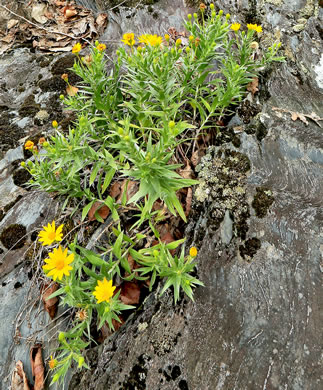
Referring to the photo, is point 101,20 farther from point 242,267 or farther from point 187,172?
point 242,267

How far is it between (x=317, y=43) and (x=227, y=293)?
3.15 meters

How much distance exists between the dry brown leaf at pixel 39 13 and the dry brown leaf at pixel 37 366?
14.4 feet

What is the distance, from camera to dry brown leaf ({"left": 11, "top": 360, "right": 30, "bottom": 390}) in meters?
2.23

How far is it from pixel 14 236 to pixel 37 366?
3.78ft

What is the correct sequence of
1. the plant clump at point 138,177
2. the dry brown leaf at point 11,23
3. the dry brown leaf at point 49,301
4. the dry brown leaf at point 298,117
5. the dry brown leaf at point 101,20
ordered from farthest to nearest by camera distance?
the dry brown leaf at point 11,23, the dry brown leaf at point 101,20, the dry brown leaf at point 298,117, the dry brown leaf at point 49,301, the plant clump at point 138,177

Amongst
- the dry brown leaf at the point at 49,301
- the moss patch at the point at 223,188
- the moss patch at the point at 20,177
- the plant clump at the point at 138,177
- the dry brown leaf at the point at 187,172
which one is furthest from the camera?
the moss patch at the point at 20,177

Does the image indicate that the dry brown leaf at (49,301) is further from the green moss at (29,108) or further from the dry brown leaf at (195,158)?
the green moss at (29,108)

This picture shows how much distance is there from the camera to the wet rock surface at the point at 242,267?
1869 millimetres

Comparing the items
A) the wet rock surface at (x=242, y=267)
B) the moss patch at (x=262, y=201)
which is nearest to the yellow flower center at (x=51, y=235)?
the wet rock surface at (x=242, y=267)

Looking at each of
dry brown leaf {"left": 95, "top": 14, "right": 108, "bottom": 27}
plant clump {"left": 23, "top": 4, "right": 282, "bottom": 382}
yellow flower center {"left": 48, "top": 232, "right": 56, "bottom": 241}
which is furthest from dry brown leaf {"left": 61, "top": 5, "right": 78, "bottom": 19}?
yellow flower center {"left": 48, "top": 232, "right": 56, "bottom": 241}

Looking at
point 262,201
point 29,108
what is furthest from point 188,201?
point 29,108

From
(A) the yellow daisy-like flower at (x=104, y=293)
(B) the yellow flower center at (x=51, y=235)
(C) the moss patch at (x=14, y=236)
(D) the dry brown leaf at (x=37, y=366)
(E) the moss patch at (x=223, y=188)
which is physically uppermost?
(B) the yellow flower center at (x=51, y=235)

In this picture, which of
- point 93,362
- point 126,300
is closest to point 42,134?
point 126,300

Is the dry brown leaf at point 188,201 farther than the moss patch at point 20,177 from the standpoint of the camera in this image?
No
